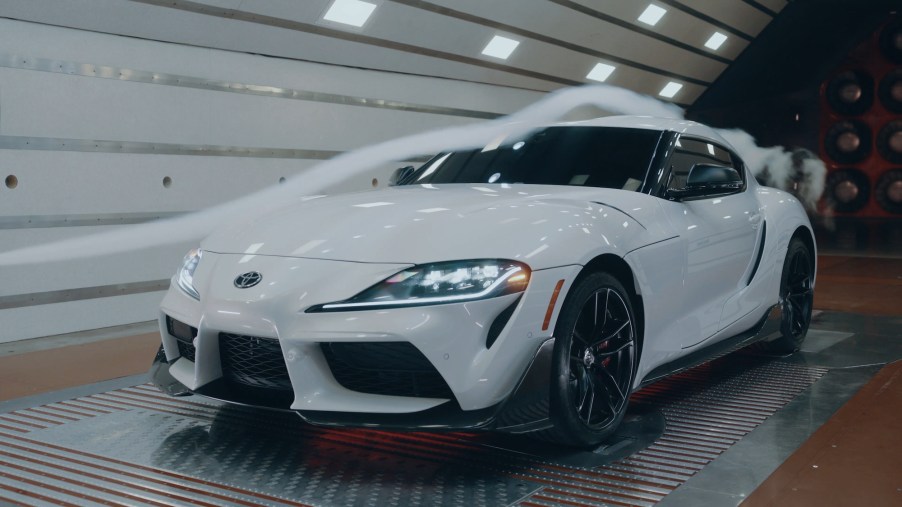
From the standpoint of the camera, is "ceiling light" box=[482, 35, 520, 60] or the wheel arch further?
"ceiling light" box=[482, 35, 520, 60]

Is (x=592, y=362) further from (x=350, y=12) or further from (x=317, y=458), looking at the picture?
(x=350, y=12)

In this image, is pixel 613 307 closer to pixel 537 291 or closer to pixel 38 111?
pixel 537 291

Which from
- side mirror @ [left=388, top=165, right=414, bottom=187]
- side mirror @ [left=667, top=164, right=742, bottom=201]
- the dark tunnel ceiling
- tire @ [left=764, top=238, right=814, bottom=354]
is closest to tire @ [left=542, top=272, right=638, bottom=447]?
side mirror @ [left=667, top=164, right=742, bottom=201]

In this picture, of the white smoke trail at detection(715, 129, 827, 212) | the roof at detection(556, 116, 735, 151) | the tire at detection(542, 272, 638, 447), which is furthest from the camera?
the white smoke trail at detection(715, 129, 827, 212)

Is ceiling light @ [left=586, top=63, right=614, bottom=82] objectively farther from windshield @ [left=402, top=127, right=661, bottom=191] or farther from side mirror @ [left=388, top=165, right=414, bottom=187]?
windshield @ [left=402, top=127, right=661, bottom=191]

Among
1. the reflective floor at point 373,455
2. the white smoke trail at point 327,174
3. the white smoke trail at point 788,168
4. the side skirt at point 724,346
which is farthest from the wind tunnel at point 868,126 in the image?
the reflective floor at point 373,455

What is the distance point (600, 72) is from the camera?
38.3 feet

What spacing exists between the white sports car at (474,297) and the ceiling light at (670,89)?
33.6 feet

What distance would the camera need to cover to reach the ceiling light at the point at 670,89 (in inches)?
535

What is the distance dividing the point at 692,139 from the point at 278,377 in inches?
89.5

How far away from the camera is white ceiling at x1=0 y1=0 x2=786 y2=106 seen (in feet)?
20.7

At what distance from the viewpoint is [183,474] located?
2891 millimetres

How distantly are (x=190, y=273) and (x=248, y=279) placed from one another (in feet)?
1.42

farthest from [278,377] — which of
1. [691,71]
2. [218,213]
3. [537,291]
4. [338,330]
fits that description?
[691,71]
